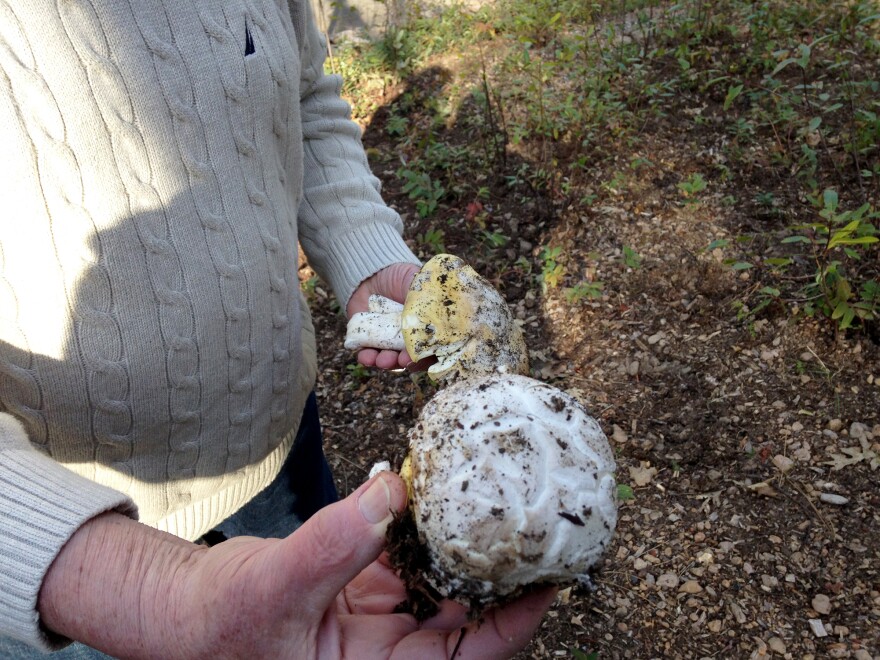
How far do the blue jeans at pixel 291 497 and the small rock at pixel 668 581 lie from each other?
40.4 inches

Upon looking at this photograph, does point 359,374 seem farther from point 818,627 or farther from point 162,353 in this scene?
point 818,627

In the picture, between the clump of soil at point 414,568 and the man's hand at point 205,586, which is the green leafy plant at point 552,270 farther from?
the man's hand at point 205,586

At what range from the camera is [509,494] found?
3.53 feet

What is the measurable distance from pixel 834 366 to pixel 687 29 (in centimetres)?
231

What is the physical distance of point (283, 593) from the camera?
35.7 inches

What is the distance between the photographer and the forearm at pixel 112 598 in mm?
897

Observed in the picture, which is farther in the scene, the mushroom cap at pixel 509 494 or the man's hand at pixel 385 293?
the man's hand at pixel 385 293

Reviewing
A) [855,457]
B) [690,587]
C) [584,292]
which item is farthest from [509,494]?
[584,292]

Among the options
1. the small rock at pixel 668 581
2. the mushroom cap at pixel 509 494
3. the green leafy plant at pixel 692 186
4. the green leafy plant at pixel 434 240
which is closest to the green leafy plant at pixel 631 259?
the green leafy plant at pixel 692 186

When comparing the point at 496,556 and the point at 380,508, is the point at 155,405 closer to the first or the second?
the point at 380,508

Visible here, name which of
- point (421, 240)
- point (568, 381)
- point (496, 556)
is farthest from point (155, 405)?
point (421, 240)

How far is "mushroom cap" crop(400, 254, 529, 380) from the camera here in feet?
4.81

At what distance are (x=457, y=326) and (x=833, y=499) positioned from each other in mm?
1393

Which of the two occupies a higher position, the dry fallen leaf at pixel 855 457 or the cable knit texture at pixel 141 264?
the cable knit texture at pixel 141 264
